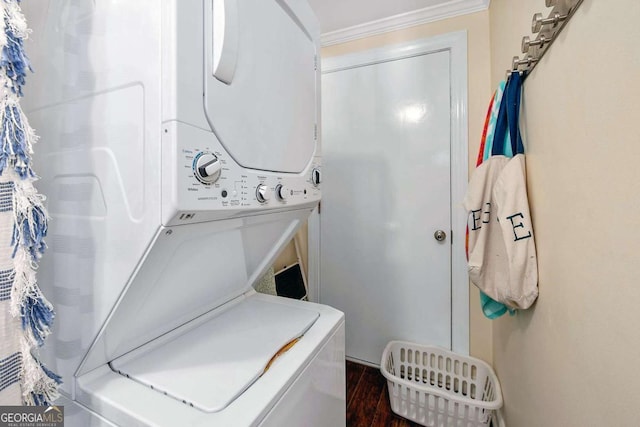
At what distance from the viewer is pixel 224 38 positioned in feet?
2.17

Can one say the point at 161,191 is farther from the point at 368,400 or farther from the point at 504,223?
the point at 368,400

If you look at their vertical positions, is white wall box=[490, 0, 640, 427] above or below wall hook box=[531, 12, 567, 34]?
below

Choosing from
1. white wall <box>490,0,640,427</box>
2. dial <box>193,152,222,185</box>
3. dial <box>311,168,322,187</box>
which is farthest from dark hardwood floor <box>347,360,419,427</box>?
dial <box>193,152,222,185</box>

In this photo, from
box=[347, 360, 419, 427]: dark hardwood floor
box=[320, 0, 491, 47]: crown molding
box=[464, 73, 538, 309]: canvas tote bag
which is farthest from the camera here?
box=[320, 0, 491, 47]: crown molding

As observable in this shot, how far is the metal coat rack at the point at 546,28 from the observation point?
0.77m

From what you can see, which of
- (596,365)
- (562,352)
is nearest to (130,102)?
(596,365)

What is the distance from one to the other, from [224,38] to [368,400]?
89.4 inches

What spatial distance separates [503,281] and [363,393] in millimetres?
1434

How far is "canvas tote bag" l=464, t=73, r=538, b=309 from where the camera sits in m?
1.06

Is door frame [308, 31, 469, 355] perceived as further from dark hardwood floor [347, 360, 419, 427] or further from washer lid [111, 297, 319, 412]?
washer lid [111, 297, 319, 412]

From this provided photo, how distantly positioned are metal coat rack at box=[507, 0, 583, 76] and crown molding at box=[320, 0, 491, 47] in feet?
3.63

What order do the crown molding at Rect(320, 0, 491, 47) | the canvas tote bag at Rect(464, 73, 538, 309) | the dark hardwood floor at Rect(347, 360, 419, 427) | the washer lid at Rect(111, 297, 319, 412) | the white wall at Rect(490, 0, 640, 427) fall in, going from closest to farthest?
the white wall at Rect(490, 0, 640, 427) < the washer lid at Rect(111, 297, 319, 412) < the canvas tote bag at Rect(464, 73, 538, 309) < the dark hardwood floor at Rect(347, 360, 419, 427) < the crown molding at Rect(320, 0, 491, 47)

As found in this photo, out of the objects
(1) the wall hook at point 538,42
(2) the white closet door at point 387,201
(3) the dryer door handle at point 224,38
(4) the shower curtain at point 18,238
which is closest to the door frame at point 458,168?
(2) the white closet door at point 387,201

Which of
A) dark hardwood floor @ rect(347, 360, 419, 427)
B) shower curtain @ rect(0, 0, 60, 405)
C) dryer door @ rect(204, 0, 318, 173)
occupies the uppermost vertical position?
dryer door @ rect(204, 0, 318, 173)
